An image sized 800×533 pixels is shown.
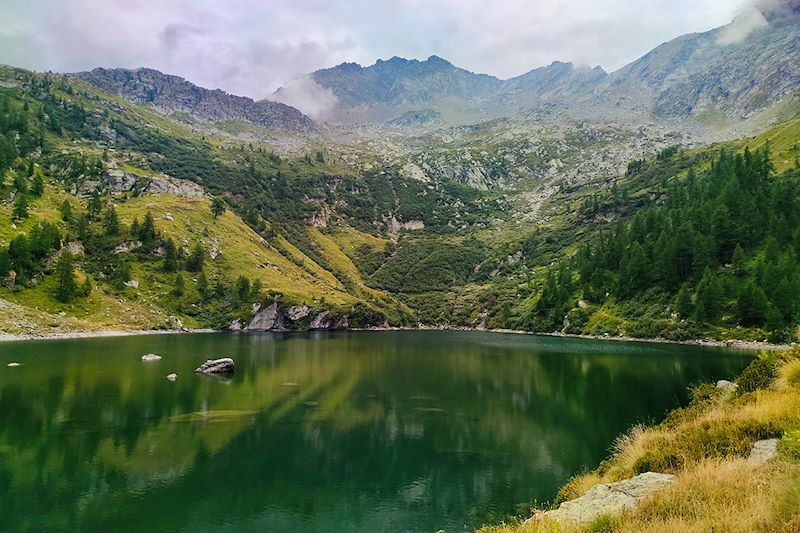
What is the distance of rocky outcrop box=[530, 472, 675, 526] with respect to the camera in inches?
530

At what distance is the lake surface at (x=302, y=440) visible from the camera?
88.5 ft

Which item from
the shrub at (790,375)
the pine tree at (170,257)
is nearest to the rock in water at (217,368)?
the shrub at (790,375)

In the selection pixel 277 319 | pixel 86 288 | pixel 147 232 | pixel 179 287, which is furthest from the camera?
pixel 277 319

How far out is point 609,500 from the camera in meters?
15.3

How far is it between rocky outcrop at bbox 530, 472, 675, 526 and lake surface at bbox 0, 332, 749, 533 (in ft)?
36.1

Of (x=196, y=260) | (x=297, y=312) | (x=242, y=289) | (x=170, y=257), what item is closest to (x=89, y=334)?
(x=170, y=257)

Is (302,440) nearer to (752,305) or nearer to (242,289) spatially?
(752,305)

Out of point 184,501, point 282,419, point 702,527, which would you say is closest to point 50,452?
point 184,501

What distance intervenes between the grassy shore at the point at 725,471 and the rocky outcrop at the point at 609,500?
2.45ft

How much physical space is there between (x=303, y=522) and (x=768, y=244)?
457 ft

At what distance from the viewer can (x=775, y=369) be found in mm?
24359

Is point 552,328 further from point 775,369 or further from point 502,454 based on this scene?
point 775,369

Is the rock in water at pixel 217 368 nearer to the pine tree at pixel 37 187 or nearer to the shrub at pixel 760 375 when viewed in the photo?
the shrub at pixel 760 375

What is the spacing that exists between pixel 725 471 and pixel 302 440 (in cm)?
3245
